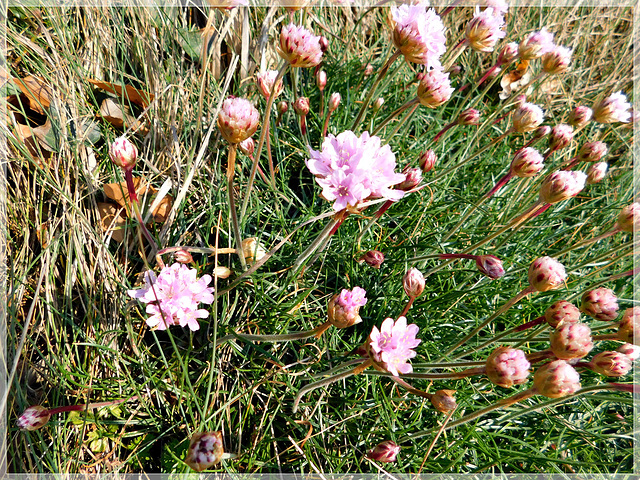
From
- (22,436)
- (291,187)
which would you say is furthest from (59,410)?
(291,187)

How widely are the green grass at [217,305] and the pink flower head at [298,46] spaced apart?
0.35 meters

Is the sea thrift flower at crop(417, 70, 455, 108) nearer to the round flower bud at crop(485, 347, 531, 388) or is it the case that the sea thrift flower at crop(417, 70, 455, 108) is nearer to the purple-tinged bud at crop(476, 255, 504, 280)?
the purple-tinged bud at crop(476, 255, 504, 280)

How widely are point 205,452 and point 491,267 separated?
0.76m

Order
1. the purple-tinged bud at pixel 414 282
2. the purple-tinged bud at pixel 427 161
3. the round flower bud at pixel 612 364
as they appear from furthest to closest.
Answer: the purple-tinged bud at pixel 427 161 → the purple-tinged bud at pixel 414 282 → the round flower bud at pixel 612 364

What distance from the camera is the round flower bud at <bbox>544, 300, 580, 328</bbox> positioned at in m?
0.88

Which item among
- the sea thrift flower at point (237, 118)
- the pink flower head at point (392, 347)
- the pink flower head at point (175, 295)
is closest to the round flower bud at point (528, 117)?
the pink flower head at point (392, 347)

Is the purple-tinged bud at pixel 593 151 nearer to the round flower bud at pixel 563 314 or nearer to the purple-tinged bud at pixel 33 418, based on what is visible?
the round flower bud at pixel 563 314

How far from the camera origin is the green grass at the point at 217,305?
1.06m

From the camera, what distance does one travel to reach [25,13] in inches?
48.4

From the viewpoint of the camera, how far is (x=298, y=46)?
37.1 inches

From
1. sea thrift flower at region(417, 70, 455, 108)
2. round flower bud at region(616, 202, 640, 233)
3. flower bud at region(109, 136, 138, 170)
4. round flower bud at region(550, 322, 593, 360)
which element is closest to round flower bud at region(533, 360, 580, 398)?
round flower bud at region(550, 322, 593, 360)

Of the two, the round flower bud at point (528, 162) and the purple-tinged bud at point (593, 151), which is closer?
the round flower bud at point (528, 162)

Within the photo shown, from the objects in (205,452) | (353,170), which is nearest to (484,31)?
(353,170)

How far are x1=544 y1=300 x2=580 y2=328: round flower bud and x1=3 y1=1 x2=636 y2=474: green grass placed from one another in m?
0.19
